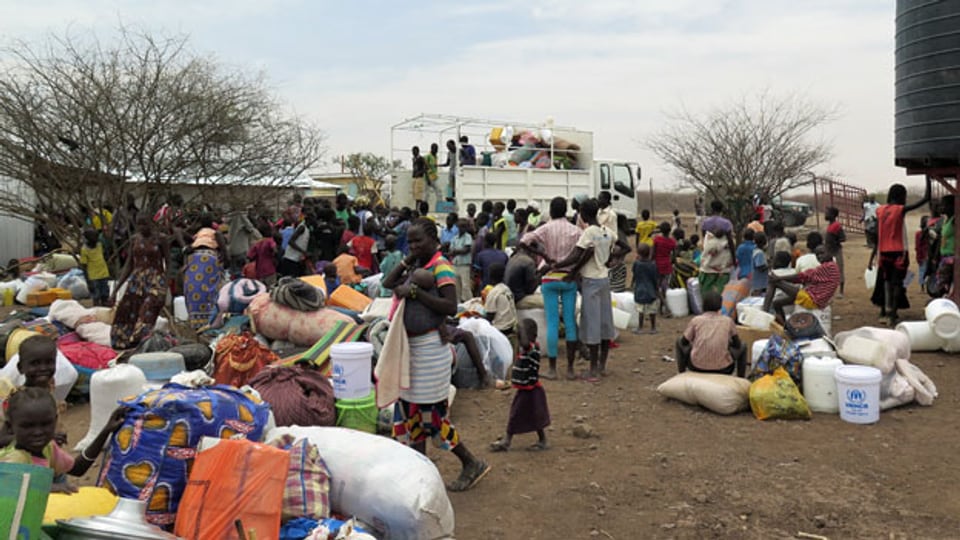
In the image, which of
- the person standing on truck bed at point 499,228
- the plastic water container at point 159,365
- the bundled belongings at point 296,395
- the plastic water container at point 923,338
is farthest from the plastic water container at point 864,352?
the person standing on truck bed at point 499,228

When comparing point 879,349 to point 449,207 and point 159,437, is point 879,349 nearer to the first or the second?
point 159,437

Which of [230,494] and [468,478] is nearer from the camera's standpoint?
[230,494]

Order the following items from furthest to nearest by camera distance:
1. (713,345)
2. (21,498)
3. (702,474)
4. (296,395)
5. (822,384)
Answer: (713,345)
(822,384)
(296,395)
(702,474)
(21,498)

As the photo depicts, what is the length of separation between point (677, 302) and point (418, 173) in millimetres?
6312

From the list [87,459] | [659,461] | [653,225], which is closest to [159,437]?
[87,459]

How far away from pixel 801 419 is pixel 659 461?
1.45m

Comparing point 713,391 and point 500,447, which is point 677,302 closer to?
point 713,391

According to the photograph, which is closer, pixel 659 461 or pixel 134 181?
pixel 659 461

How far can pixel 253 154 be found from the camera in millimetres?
11828

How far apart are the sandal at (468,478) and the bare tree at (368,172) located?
1725 cm

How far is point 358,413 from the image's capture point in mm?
5141

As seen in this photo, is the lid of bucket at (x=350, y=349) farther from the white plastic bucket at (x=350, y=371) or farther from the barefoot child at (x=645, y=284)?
the barefoot child at (x=645, y=284)

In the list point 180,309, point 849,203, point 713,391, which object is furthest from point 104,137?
point 849,203

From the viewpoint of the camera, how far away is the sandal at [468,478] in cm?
445
